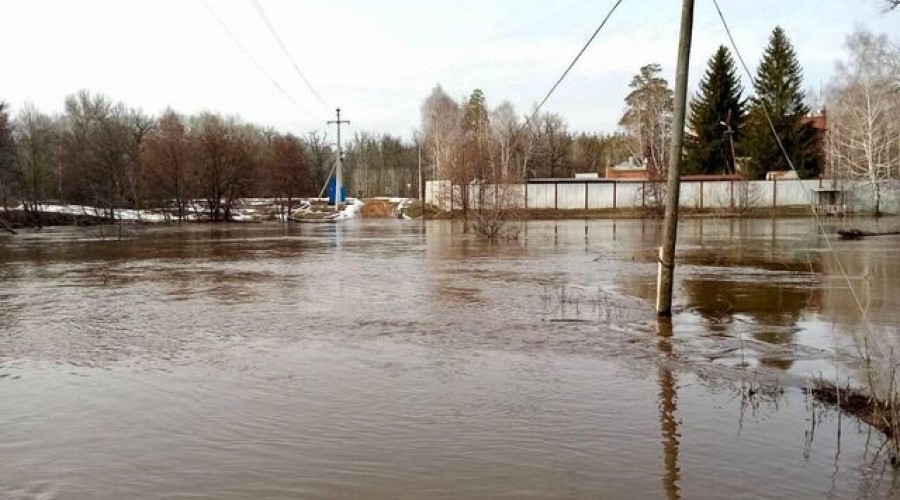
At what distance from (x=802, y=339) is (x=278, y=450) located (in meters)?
8.23

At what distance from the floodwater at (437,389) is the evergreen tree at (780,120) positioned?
50627 mm

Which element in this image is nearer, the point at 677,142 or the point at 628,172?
the point at 677,142

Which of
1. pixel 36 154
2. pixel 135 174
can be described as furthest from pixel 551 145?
pixel 36 154

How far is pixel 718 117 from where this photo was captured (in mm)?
71312

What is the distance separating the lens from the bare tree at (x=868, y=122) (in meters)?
51.6

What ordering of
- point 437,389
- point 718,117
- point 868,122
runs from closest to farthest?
1. point 437,389
2. point 868,122
3. point 718,117

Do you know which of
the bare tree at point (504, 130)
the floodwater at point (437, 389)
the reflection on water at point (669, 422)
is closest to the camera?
the reflection on water at point (669, 422)

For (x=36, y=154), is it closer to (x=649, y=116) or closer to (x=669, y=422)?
(x=649, y=116)

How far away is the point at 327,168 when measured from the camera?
393 feet

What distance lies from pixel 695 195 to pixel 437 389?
60.3m

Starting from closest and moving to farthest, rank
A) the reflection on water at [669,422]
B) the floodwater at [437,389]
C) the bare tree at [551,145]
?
the reflection on water at [669,422]
the floodwater at [437,389]
the bare tree at [551,145]

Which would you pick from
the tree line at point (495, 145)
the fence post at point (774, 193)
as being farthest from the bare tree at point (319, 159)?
the fence post at point (774, 193)

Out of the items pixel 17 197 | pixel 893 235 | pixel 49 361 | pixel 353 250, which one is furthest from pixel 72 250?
pixel 17 197

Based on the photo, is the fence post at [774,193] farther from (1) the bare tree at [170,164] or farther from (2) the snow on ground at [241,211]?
(1) the bare tree at [170,164]
